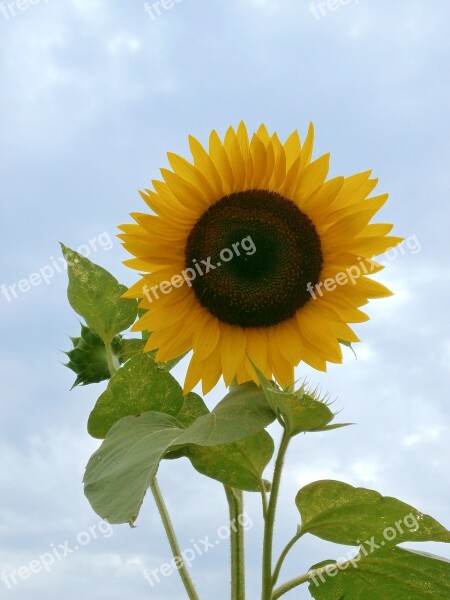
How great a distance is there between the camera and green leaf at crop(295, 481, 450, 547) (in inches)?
71.8

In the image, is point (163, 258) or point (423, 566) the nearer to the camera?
point (423, 566)

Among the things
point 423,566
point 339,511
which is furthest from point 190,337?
point 423,566

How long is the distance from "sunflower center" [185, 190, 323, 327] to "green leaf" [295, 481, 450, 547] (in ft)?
1.66

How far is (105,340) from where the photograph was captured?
7.65ft

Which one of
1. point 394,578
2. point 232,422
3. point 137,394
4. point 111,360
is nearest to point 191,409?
point 137,394

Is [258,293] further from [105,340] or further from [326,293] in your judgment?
[105,340]

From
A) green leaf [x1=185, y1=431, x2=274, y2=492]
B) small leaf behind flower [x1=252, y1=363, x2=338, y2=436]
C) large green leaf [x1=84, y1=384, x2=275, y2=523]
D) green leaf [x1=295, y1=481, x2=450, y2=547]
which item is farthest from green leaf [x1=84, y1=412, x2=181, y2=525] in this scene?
green leaf [x1=295, y1=481, x2=450, y2=547]

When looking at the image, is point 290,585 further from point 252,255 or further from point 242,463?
point 252,255

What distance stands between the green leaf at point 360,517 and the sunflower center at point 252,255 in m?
0.50

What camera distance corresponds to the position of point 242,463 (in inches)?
75.6

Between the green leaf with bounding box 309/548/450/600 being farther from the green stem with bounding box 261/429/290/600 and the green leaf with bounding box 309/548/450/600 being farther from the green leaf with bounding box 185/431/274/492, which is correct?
the green leaf with bounding box 185/431/274/492

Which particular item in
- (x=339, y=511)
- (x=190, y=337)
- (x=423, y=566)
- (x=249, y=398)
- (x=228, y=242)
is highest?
(x=228, y=242)

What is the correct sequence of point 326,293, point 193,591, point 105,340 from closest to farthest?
point 193,591
point 326,293
point 105,340

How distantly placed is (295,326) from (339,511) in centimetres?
52
